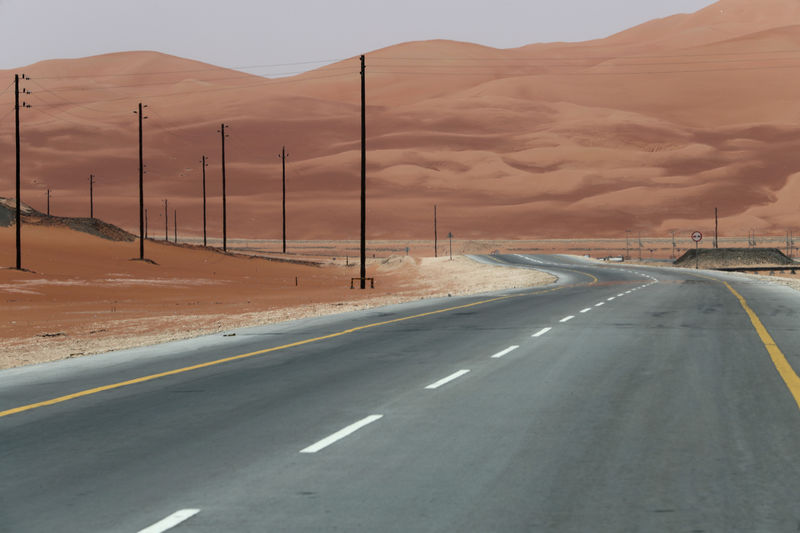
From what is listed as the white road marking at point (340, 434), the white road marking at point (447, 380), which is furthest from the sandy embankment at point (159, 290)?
the white road marking at point (340, 434)

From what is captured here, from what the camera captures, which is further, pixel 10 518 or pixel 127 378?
pixel 127 378

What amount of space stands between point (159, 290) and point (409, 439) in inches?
1696

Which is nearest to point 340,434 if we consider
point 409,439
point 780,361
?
point 409,439

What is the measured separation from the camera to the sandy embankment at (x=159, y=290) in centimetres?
2492

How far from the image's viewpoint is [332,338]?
62.7ft

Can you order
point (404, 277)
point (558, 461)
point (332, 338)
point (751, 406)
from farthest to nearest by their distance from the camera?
point (404, 277)
point (332, 338)
point (751, 406)
point (558, 461)

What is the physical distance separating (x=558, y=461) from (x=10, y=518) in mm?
3826

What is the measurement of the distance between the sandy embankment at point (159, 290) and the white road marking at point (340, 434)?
31.1 feet

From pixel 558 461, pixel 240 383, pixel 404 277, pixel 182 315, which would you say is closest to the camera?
pixel 558 461

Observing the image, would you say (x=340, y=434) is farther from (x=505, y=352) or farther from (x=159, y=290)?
(x=159, y=290)

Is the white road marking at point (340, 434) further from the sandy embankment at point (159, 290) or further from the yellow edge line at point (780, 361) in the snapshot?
the sandy embankment at point (159, 290)

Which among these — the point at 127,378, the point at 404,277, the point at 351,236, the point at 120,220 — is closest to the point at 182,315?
the point at 127,378

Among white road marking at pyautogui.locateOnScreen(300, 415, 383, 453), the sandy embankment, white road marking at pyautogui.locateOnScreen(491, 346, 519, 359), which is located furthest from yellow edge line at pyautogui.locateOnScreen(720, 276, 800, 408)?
the sandy embankment

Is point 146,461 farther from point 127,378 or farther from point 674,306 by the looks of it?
point 674,306
